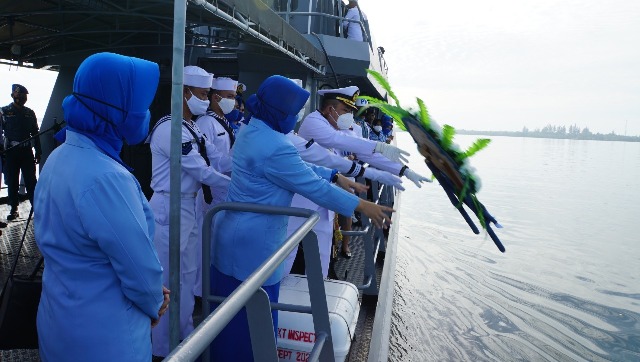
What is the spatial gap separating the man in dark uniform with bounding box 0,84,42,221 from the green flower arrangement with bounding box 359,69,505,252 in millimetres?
5598

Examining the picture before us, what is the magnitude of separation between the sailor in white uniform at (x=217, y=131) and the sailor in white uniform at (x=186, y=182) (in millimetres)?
191

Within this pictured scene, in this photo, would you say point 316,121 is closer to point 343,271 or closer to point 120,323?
point 343,271

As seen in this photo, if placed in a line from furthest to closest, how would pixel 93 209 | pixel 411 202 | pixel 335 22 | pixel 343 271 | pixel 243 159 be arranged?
pixel 411 202
pixel 335 22
pixel 343 271
pixel 243 159
pixel 93 209

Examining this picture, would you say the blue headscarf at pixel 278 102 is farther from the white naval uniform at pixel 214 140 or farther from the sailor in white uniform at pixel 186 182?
the white naval uniform at pixel 214 140

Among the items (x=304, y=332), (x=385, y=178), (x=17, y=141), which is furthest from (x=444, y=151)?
(x=17, y=141)

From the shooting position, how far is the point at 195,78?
3439 mm

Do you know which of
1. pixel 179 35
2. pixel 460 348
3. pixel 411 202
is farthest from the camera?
pixel 411 202

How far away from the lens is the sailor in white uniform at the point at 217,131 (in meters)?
3.68

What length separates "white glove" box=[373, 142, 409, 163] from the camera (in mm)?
3834

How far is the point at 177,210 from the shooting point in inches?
91.8

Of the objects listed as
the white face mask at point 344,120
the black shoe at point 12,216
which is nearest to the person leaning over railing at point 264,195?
the white face mask at point 344,120

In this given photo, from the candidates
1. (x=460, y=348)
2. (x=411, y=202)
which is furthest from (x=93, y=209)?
(x=411, y=202)

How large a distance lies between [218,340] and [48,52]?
16.8 ft

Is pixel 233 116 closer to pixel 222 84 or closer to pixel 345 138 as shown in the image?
pixel 222 84
